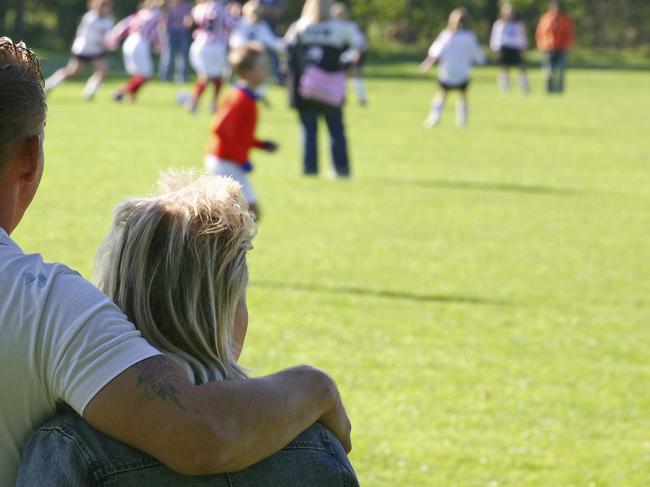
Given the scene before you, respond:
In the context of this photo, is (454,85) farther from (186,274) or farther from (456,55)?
(186,274)

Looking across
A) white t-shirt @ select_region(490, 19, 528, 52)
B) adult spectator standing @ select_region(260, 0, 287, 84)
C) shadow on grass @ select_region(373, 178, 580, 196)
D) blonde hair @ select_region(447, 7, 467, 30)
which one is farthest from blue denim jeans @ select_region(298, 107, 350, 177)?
white t-shirt @ select_region(490, 19, 528, 52)

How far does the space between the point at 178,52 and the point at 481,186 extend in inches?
817

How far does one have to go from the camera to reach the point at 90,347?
1.90m

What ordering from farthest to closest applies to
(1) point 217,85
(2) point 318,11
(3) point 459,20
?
(1) point 217,85 → (3) point 459,20 → (2) point 318,11

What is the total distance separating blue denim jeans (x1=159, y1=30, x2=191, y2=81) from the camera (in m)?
34.3

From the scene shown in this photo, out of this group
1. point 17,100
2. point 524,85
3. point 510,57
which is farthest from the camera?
point 524,85

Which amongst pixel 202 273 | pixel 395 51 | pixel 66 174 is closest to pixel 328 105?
pixel 66 174

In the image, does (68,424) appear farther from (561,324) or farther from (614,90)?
(614,90)

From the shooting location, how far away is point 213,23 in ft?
84.4

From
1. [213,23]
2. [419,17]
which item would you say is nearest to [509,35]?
[213,23]

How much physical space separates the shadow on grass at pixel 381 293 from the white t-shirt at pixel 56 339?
7235 millimetres

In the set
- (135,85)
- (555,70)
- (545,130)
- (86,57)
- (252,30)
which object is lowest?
(555,70)

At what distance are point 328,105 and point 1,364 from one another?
14153mm

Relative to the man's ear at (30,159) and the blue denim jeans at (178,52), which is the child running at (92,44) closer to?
the blue denim jeans at (178,52)
